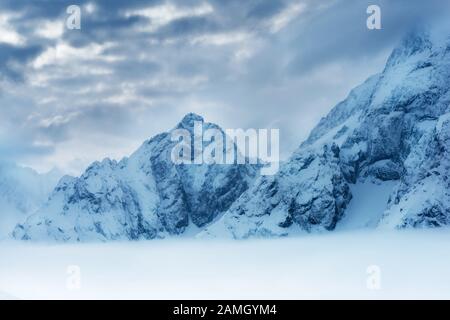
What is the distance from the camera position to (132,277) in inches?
1507
